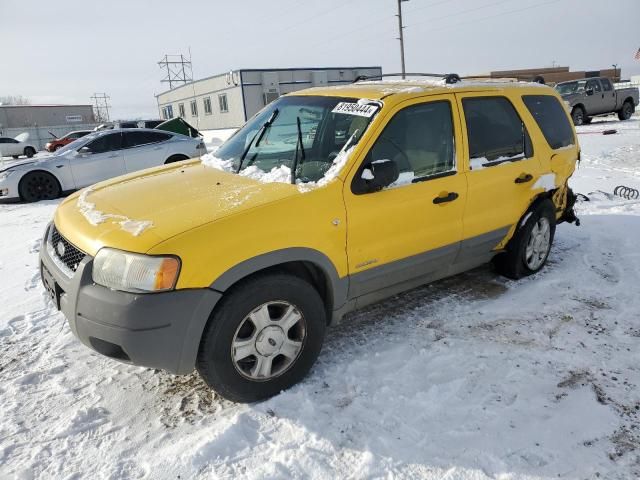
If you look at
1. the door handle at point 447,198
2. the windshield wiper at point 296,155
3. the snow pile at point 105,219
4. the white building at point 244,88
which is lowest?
the door handle at point 447,198

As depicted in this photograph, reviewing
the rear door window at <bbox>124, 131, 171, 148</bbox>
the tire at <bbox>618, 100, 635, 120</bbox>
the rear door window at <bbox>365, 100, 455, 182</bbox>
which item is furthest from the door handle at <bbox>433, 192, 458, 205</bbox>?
the tire at <bbox>618, 100, 635, 120</bbox>

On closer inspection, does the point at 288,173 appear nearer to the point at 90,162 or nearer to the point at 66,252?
the point at 66,252

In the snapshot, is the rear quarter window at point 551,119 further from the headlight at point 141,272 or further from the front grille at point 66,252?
the front grille at point 66,252

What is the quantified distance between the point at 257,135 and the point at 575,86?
67.8 ft

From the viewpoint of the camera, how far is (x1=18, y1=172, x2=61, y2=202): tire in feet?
33.4

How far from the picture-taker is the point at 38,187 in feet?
33.9

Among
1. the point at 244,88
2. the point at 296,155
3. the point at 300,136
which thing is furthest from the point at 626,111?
the point at 244,88

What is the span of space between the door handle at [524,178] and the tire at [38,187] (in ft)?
31.4

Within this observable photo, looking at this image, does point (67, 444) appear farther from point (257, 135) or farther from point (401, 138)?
point (401, 138)

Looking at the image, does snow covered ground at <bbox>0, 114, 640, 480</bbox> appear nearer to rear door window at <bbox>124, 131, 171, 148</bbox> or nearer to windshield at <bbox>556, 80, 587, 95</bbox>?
rear door window at <bbox>124, 131, 171, 148</bbox>

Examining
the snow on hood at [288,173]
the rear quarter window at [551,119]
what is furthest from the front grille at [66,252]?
the rear quarter window at [551,119]

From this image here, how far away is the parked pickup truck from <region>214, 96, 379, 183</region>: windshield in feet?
62.9

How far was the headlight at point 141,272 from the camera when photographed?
2508 mm

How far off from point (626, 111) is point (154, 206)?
24405 millimetres
